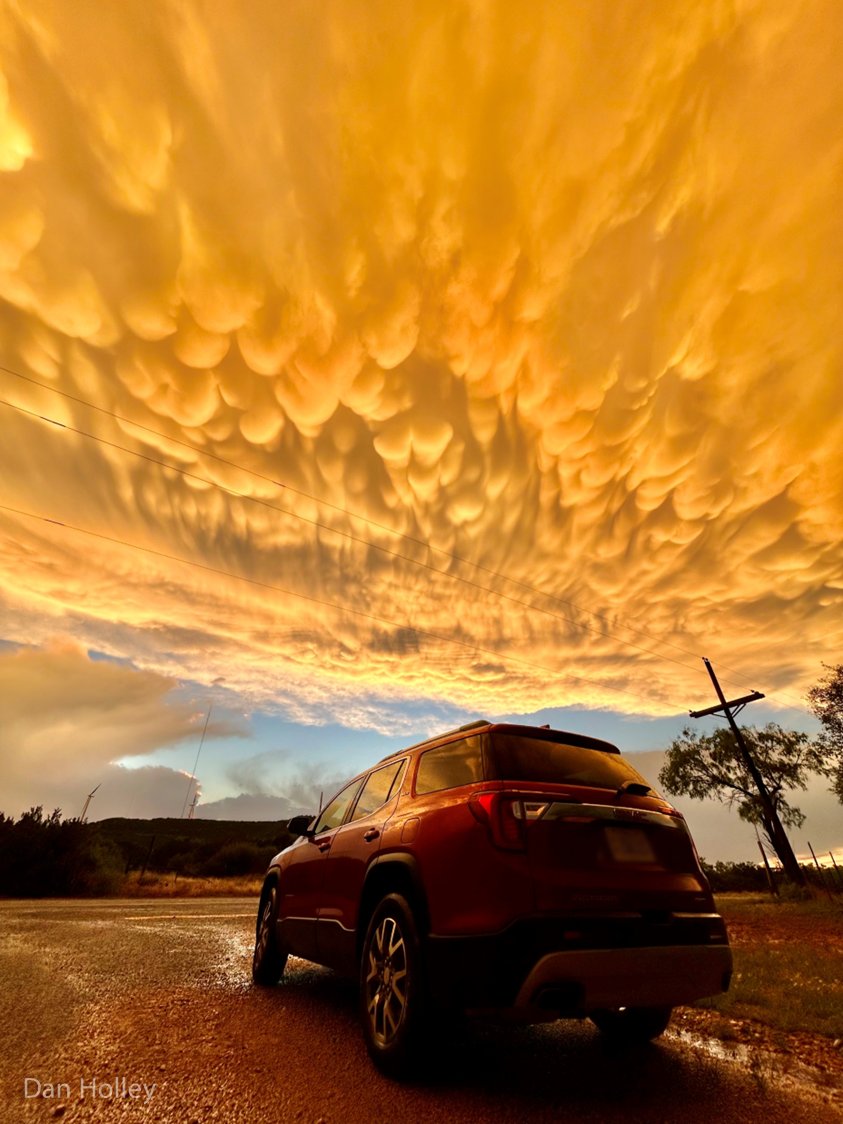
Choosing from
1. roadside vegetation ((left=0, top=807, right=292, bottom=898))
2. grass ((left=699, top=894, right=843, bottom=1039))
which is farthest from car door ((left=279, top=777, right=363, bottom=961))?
roadside vegetation ((left=0, top=807, right=292, bottom=898))

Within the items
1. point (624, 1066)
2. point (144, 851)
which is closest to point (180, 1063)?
point (624, 1066)

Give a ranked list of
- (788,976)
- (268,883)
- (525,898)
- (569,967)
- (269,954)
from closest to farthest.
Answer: (569,967), (525,898), (269,954), (788,976), (268,883)

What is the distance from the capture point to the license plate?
9.20ft

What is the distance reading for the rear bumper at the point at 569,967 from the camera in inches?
92.4


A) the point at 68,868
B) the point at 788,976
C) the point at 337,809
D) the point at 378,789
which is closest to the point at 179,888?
the point at 68,868

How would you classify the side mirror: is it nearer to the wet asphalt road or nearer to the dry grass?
the wet asphalt road

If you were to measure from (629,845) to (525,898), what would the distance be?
78 centimetres

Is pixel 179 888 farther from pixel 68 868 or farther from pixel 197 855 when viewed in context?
pixel 197 855

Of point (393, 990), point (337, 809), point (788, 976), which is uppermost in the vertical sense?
point (337, 809)

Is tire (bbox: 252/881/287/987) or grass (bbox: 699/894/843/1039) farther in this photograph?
tire (bbox: 252/881/287/987)

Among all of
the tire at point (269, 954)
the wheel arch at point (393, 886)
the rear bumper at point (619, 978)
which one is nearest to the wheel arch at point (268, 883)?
the tire at point (269, 954)

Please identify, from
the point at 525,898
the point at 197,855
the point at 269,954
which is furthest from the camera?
the point at 197,855

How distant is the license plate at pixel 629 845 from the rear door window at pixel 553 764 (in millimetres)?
292

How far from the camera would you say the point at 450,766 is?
3371 millimetres
